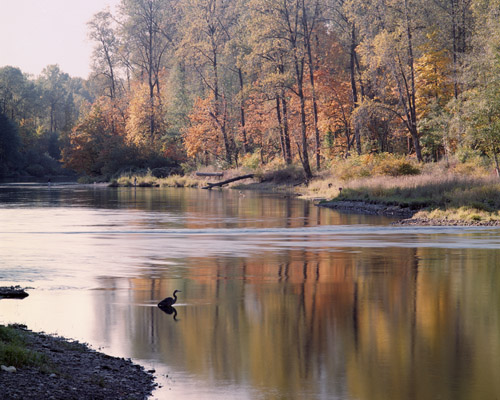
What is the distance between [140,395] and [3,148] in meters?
116

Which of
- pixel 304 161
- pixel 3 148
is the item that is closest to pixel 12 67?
pixel 3 148

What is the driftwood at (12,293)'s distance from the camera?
17500 millimetres

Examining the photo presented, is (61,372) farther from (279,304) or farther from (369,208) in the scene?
(369,208)

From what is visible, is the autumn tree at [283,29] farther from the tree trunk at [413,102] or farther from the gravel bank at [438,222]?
the gravel bank at [438,222]

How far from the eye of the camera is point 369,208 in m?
44.3

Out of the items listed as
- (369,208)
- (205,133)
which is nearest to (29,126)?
(205,133)

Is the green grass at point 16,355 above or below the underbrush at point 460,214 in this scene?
below

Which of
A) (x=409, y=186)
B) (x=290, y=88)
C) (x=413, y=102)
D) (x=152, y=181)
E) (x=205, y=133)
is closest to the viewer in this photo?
(x=409, y=186)

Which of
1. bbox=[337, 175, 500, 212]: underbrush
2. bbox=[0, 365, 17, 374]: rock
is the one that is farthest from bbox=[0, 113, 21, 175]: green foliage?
bbox=[0, 365, 17, 374]: rock

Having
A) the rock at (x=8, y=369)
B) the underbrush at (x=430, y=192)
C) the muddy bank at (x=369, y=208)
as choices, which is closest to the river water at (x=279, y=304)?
the rock at (x=8, y=369)

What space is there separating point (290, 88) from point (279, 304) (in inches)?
1946

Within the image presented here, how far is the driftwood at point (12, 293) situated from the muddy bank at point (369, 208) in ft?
83.7

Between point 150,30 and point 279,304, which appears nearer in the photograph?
point 279,304

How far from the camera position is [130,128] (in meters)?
96.6
